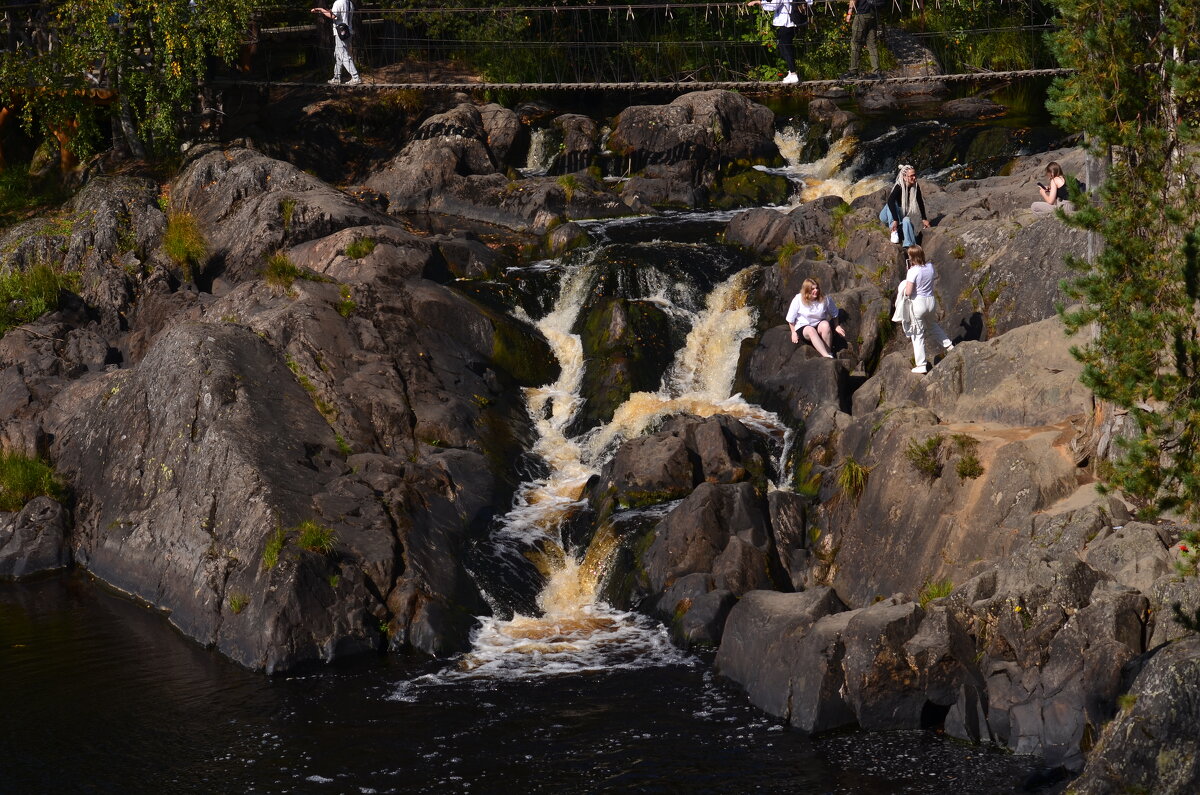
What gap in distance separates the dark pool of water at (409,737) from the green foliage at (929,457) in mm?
3631

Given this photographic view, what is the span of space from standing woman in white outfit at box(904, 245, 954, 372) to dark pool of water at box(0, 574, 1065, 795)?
6309 millimetres

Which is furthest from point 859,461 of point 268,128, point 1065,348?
point 268,128

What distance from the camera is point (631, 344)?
22.9m

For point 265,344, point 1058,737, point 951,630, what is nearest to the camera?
point 1058,737

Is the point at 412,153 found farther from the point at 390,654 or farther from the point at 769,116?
the point at 390,654

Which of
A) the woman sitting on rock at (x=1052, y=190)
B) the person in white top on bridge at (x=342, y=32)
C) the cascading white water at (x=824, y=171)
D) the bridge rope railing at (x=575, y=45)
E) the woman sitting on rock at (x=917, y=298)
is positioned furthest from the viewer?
the bridge rope railing at (x=575, y=45)

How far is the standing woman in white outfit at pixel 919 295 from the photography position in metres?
19.3

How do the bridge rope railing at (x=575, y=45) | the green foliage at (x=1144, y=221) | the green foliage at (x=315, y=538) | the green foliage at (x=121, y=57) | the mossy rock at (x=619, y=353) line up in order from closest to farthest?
the green foliage at (x=1144, y=221) < the green foliage at (x=315, y=538) < the mossy rock at (x=619, y=353) < the green foliage at (x=121, y=57) < the bridge rope railing at (x=575, y=45)

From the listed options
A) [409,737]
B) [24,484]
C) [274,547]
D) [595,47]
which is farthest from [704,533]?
[595,47]

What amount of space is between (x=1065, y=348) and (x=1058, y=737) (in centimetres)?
640

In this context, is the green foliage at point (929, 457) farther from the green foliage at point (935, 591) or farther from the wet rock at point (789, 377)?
the wet rock at point (789, 377)

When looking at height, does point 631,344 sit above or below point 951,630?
above

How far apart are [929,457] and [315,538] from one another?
7.69 m

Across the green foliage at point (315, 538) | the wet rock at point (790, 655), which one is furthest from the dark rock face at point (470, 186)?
the wet rock at point (790, 655)
